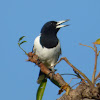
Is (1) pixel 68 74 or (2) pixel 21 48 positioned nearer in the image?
(1) pixel 68 74

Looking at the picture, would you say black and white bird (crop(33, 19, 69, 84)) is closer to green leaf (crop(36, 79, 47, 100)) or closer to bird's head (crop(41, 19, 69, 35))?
bird's head (crop(41, 19, 69, 35))

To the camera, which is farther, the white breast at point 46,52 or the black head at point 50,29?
the black head at point 50,29

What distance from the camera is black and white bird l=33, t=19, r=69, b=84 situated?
356 centimetres

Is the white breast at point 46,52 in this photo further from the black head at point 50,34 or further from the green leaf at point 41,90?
the green leaf at point 41,90

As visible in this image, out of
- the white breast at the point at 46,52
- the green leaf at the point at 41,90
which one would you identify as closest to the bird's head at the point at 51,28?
the white breast at the point at 46,52

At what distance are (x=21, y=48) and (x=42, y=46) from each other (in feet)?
3.34

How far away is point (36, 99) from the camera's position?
269 centimetres

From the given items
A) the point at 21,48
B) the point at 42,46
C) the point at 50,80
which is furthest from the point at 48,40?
the point at 21,48

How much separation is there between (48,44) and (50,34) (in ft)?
0.75

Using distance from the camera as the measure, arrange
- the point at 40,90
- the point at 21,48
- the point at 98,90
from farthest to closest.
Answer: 1. the point at 40,90
2. the point at 21,48
3. the point at 98,90

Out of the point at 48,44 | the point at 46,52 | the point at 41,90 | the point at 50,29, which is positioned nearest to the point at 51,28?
the point at 50,29

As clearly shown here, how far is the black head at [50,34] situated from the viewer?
3592mm

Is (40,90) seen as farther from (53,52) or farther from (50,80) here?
(53,52)

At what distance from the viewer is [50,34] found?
3.75m
